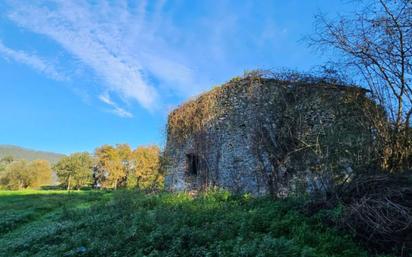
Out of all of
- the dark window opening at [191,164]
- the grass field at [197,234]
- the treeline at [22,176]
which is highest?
the treeline at [22,176]

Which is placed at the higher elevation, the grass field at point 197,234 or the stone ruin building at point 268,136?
the stone ruin building at point 268,136

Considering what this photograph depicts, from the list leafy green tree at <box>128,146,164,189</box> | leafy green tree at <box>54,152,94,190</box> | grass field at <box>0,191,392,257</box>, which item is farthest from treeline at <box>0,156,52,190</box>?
grass field at <box>0,191,392,257</box>

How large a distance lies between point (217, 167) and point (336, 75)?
19.1 feet

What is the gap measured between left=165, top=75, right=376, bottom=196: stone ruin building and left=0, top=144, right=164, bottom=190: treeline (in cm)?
2751

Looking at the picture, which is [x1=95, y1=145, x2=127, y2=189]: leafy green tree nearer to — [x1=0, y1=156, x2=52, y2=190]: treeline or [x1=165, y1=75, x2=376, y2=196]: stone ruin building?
[x1=0, y1=156, x2=52, y2=190]: treeline

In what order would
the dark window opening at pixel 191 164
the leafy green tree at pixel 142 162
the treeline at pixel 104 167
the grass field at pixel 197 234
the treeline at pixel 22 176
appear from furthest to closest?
1. the treeline at pixel 22 176
2. the treeline at pixel 104 167
3. the leafy green tree at pixel 142 162
4. the dark window opening at pixel 191 164
5. the grass field at pixel 197 234

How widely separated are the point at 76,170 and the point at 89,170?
168cm

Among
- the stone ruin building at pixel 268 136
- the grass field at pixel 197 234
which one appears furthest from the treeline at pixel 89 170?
the grass field at pixel 197 234

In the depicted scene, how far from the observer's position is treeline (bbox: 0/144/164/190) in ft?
141

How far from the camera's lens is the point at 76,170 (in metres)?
44.4

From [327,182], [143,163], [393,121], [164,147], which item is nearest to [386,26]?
[393,121]

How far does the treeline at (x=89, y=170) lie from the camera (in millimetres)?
42938

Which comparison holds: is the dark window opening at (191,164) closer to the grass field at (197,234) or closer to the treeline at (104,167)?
the grass field at (197,234)

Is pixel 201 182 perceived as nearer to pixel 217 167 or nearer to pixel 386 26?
pixel 217 167
